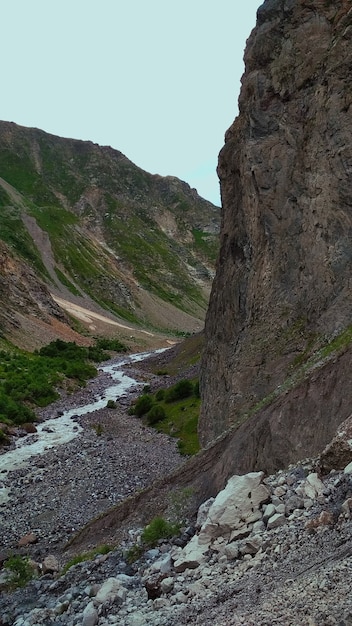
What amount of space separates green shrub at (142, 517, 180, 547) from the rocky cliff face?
9.19m

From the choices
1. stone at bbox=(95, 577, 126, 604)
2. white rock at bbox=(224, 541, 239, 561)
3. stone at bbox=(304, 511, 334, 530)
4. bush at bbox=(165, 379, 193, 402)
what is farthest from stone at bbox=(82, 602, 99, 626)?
bush at bbox=(165, 379, 193, 402)

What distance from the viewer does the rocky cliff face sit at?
69.8 ft

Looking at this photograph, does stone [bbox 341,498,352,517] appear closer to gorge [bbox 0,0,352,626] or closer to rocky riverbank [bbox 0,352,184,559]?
gorge [bbox 0,0,352,626]

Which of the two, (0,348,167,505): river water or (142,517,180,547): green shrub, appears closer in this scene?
(142,517,180,547): green shrub

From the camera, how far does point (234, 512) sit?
10.0 metres

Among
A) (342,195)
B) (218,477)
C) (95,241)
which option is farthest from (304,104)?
(95,241)

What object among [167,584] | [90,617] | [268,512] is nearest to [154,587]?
[167,584]

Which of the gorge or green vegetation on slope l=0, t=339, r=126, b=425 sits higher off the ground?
the gorge

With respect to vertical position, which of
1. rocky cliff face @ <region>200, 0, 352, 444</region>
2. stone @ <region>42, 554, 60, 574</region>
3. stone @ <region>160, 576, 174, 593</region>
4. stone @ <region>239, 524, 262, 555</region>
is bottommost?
stone @ <region>42, 554, 60, 574</region>

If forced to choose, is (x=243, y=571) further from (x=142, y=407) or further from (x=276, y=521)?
(x=142, y=407)

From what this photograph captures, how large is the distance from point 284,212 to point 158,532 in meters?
16.1

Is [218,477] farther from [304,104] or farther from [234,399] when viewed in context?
[304,104]

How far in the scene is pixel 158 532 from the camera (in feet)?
41.2

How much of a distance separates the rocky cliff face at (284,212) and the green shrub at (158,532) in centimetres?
919
